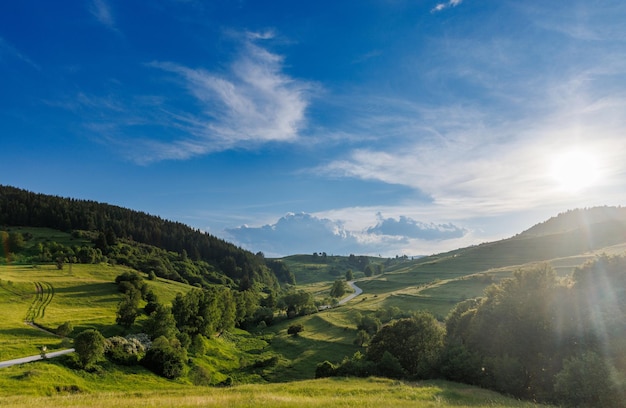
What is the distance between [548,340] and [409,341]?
93.4 ft

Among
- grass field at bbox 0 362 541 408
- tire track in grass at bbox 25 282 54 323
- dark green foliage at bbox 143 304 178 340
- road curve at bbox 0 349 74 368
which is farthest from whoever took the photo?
tire track in grass at bbox 25 282 54 323

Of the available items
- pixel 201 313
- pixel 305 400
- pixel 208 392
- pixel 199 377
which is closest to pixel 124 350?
pixel 199 377

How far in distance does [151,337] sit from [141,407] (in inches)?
2703

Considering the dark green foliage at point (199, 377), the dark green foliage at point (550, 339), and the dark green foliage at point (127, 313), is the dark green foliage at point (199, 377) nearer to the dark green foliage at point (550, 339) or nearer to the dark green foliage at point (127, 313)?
the dark green foliage at point (127, 313)

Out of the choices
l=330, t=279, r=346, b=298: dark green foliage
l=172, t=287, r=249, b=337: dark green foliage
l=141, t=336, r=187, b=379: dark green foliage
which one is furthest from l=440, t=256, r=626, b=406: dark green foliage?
l=330, t=279, r=346, b=298: dark green foliage

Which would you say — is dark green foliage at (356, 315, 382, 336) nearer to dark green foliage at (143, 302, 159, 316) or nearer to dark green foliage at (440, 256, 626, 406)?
dark green foliage at (440, 256, 626, 406)

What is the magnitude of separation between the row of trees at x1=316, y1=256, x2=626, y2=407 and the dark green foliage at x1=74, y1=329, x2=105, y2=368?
44102 mm

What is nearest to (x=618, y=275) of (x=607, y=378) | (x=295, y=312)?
(x=607, y=378)

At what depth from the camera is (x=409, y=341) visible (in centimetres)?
6531

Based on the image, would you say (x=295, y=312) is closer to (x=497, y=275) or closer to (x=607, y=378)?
(x=497, y=275)

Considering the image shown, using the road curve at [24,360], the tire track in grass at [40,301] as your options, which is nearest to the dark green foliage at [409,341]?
the road curve at [24,360]

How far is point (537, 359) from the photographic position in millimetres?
40125

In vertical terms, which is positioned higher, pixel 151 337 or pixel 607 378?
pixel 607 378

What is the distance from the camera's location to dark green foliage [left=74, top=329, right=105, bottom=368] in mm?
55972
